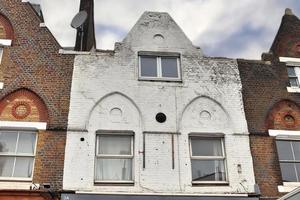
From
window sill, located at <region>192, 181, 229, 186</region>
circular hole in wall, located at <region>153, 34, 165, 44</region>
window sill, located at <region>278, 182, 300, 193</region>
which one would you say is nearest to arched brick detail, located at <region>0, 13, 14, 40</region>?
circular hole in wall, located at <region>153, 34, 165, 44</region>

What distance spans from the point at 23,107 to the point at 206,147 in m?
6.30

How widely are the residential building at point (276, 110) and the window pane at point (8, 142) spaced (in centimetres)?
789

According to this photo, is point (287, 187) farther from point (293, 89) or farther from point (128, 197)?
point (128, 197)

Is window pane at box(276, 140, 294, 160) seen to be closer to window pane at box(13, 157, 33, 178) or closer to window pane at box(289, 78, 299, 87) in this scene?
window pane at box(289, 78, 299, 87)

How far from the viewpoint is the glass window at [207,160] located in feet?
44.0

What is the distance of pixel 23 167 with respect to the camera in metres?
12.8

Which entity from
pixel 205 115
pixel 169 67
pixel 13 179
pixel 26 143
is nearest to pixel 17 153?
pixel 26 143

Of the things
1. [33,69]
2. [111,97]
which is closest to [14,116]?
[33,69]

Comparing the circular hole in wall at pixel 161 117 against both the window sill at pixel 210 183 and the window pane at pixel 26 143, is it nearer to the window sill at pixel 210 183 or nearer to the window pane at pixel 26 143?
the window sill at pixel 210 183

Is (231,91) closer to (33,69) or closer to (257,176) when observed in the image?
(257,176)

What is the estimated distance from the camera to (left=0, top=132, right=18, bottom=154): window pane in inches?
509

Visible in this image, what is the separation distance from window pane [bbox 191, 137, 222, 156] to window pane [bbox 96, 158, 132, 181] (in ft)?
7.49

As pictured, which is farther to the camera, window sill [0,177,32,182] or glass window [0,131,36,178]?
glass window [0,131,36,178]

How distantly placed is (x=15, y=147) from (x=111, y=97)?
140 inches
